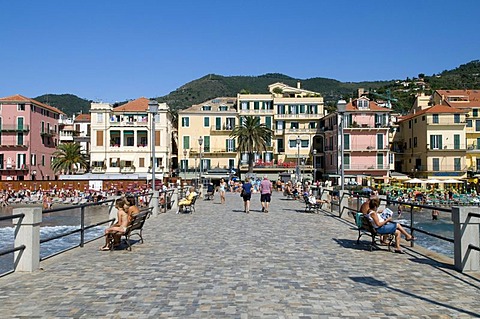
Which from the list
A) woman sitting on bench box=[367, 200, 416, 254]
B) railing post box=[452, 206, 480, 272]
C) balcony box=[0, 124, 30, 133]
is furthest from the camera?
balcony box=[0, 124, 30, 133]

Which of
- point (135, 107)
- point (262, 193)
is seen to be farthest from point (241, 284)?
point (135, 107)

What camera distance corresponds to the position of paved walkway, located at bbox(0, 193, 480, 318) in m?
6.02

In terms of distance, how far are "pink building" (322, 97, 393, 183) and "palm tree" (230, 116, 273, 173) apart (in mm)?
9514

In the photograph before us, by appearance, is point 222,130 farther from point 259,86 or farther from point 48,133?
point 259,86

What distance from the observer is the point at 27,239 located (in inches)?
338

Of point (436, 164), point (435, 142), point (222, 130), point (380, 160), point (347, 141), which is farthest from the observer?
point (222, 130)

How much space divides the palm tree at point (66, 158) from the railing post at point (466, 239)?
219ft

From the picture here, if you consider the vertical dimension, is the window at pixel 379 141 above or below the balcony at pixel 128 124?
below

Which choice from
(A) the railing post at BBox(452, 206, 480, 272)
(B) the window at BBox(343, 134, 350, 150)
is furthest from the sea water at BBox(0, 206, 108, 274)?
(B) the window at BBox(343, 134, 350, 150)

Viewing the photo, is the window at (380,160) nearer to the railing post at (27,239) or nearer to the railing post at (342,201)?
the railing post at (342,201)

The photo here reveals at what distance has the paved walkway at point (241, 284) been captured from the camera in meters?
6.02

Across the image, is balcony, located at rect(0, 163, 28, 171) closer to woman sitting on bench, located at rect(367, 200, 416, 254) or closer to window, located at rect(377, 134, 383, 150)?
window, located at rect(377, 134, 383, 150)

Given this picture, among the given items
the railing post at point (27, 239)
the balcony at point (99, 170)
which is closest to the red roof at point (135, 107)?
the balcony at point (99, 170)

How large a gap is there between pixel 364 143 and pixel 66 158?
41647 millimetres
